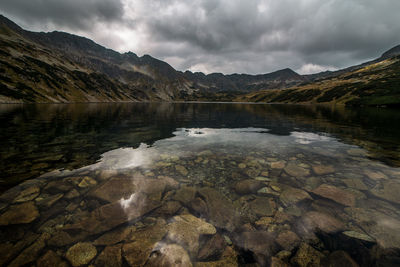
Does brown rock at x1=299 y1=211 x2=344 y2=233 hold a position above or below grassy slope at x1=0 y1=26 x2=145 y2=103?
below

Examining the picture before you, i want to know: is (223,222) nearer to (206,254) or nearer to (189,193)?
(206,254)

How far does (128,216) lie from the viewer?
301 inches

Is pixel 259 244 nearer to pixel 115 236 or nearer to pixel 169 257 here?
pixel 169 257

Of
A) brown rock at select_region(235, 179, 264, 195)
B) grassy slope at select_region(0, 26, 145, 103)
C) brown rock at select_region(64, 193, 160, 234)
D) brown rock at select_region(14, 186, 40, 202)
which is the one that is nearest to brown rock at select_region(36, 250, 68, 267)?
brown rock at select_region(64, 193, 160, 234)

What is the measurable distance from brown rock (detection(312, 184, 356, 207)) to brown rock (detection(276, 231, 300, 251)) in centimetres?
430

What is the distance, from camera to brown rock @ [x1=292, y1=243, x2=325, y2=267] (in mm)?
5469

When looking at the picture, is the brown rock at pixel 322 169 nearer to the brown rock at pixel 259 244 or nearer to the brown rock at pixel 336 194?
the brown rock at pixel 336 194

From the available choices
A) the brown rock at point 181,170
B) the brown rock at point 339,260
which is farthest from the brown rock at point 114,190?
the brown rock at point 339,260

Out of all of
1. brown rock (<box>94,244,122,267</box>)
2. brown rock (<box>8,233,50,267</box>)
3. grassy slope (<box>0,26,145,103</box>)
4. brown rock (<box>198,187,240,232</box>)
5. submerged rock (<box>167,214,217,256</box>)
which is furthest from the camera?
grassy slope (<box>0,26,145,103</box>)

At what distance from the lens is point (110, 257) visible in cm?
558

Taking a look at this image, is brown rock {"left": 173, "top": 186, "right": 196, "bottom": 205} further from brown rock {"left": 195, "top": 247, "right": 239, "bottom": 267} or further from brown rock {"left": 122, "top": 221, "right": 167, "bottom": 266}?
brown rock {"left": 195, "top": 247, "right": 239, "bottom": 267}

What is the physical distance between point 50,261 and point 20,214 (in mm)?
3773

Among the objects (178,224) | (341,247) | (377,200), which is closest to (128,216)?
(178,224)

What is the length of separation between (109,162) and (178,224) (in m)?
9.36
